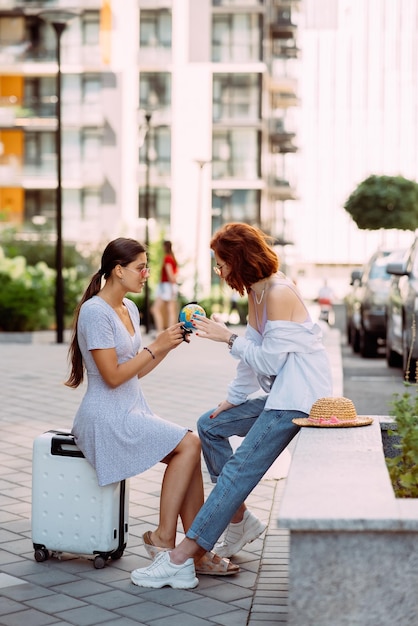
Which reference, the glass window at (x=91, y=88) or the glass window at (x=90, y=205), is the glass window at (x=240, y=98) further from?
the glass window at (x=90, y=205)

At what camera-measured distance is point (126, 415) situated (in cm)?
568

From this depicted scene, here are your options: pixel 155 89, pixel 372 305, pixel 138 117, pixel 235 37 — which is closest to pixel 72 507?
pixel 372 305

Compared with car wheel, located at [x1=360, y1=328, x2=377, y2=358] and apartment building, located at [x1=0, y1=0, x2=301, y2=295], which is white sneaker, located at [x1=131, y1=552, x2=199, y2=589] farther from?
apartment building, located at [x1=0, y1=0, x2=301, y2=295]

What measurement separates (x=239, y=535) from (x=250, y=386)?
0.69 meters

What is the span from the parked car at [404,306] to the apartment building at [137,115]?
38975 mm

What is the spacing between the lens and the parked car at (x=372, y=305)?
67.3 ft

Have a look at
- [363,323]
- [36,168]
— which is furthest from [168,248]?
[36,168]

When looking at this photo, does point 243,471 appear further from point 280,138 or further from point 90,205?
point 280,138

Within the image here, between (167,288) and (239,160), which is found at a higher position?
(239,160)

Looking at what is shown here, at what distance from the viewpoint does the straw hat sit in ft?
16.9

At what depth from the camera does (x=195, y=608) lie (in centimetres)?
504

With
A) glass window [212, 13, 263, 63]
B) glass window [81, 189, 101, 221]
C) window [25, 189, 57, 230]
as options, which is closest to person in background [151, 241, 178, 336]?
window [25, 189, 57, 230]

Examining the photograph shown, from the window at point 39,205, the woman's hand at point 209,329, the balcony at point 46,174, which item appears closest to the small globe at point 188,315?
the woman's hand at point 209,329

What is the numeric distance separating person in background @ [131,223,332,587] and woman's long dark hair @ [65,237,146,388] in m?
0.43
